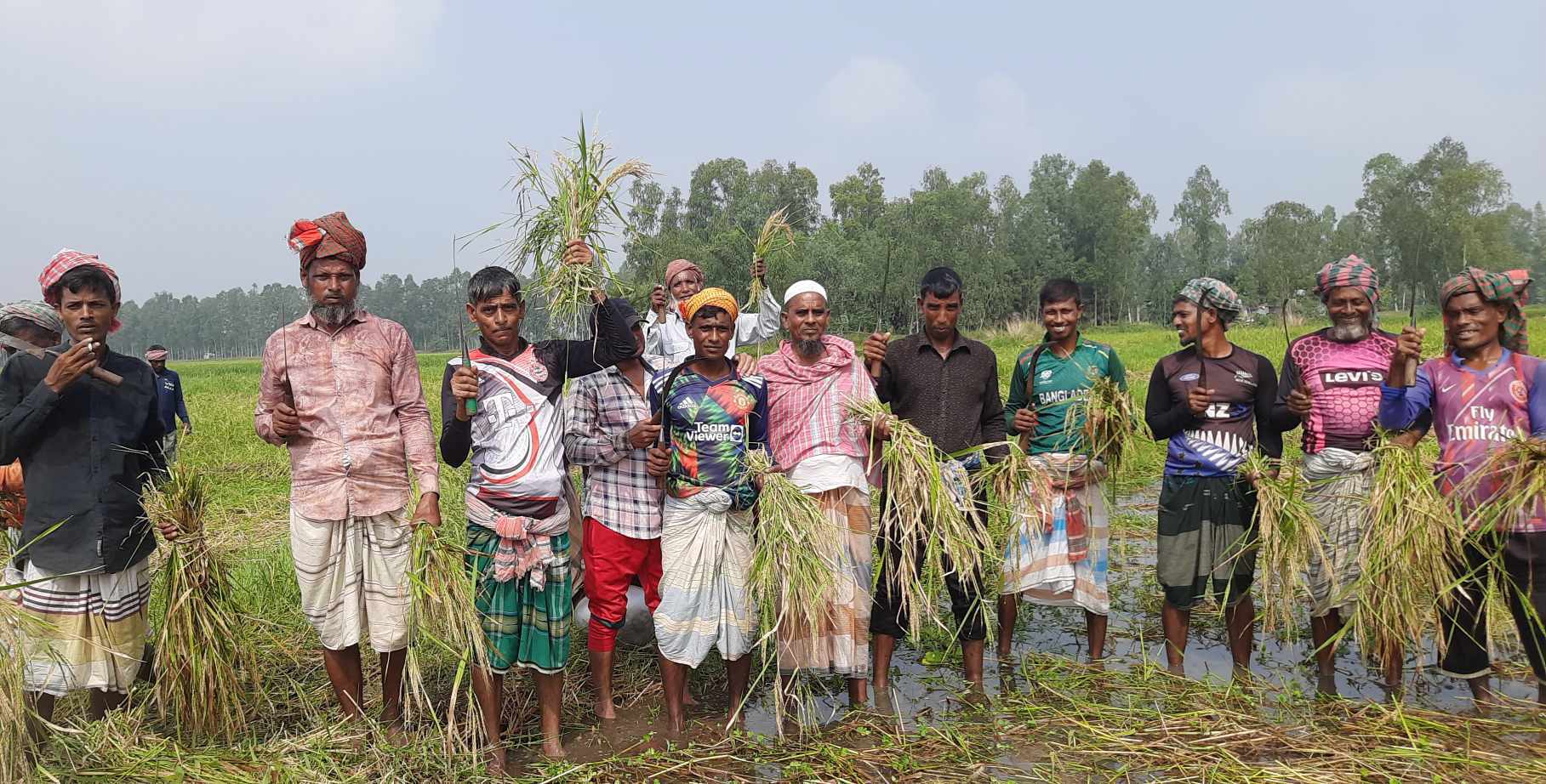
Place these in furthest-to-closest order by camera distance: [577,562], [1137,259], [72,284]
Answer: [1137,259] → [577,562] → [72,284]

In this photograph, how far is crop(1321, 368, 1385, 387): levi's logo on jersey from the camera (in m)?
4.02

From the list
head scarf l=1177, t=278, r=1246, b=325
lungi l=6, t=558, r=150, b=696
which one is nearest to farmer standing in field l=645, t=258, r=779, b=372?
head scarf l=1177, t=278, r=1246, b=325

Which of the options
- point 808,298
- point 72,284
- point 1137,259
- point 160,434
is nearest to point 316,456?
point 160,434

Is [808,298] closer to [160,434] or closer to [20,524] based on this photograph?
[160,434]

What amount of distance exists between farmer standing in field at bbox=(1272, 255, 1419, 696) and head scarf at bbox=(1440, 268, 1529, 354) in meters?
0.40

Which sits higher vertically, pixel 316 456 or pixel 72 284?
pixel 72 284

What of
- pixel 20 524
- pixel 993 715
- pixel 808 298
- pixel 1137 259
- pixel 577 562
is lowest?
pixel 993 715

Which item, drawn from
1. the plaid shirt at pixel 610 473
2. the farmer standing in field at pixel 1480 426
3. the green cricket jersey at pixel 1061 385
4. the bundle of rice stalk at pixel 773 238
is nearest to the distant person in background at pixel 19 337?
the plaid shirt at pixel 610 473

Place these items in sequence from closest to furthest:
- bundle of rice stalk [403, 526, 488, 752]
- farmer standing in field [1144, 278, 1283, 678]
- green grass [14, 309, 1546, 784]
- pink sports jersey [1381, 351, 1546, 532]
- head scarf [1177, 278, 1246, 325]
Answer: green grass [14, 309, 1546, 784] → bundle of rice stalk [403, 526, 488, 752] → pink sports jersey [1381, 351, 1546, 532] → farmer standing in field [1144, 278, 1283, 678] → head scarf [1177, 278, 1246, 325]

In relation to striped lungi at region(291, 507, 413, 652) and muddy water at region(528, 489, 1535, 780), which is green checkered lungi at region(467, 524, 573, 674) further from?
muddy water at region(528, 489, 1535, 780)

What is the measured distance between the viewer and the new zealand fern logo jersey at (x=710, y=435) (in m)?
3.68

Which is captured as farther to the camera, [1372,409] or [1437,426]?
[1372,409]

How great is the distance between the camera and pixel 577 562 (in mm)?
4258

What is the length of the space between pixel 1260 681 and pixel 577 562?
3382 millimetres
